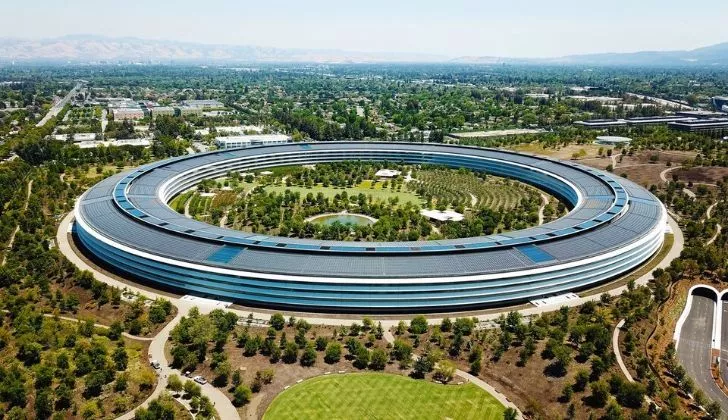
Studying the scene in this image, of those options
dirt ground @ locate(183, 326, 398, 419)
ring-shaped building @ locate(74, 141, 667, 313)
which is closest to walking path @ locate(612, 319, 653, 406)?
ring-shaped building @ locate(74, 141, 667, 313)

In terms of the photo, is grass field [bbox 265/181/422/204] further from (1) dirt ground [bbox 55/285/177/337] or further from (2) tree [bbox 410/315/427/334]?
(1) dirt ground [bbox 55/285/177/337]

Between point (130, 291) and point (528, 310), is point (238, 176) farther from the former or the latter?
point (528, 310)

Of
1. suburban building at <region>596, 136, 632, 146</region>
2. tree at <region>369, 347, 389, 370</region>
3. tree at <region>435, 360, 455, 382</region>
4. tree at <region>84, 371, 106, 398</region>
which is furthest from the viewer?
suburban building at <region>596, 136, 632, 146</region>

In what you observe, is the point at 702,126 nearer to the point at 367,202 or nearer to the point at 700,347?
the point at 367,202

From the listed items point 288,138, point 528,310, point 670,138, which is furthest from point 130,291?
point 670,138

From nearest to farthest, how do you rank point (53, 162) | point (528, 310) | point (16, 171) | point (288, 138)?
point (528, 310) < point (16, 171) < point (53, 162) < point (288, 138)

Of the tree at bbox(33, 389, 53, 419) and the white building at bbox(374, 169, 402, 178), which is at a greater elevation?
the white building at bbox(374, 169, 402, 178)

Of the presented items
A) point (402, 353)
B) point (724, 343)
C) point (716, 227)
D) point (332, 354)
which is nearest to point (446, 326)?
point (402, 353)
